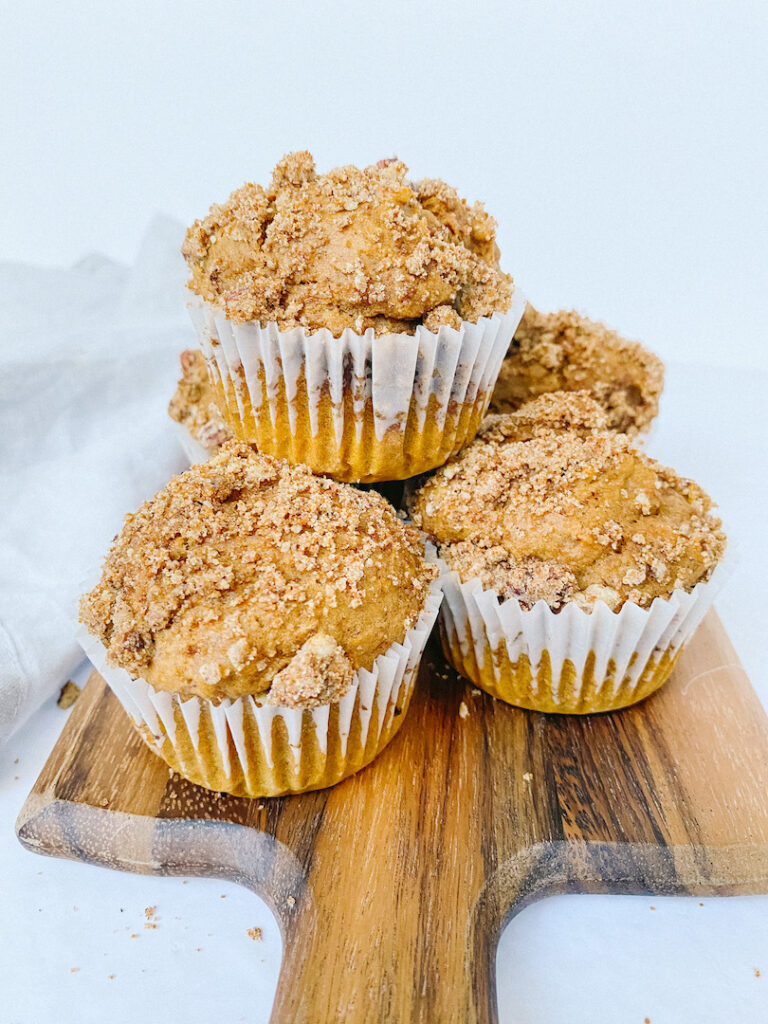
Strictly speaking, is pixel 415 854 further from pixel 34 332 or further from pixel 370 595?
pixel 34 332

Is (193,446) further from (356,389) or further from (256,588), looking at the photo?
(256,588)

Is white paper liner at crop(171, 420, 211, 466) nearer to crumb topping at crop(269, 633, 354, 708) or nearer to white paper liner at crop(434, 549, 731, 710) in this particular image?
white paper liner at crop(434, 549, 731, 710)

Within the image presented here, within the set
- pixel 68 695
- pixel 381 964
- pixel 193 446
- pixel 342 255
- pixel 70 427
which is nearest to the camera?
pixel 381 964

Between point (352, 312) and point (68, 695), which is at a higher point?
point (352, 312)

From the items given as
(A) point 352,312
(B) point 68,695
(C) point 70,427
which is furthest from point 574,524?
(C) point 70,427

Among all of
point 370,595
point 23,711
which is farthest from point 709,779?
point 23,711

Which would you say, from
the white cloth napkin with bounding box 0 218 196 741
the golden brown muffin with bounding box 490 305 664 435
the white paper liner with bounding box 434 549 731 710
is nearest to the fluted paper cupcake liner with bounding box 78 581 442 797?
the white paper liner with bounding box 434 549 731 710

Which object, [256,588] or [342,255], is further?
[342,255]
